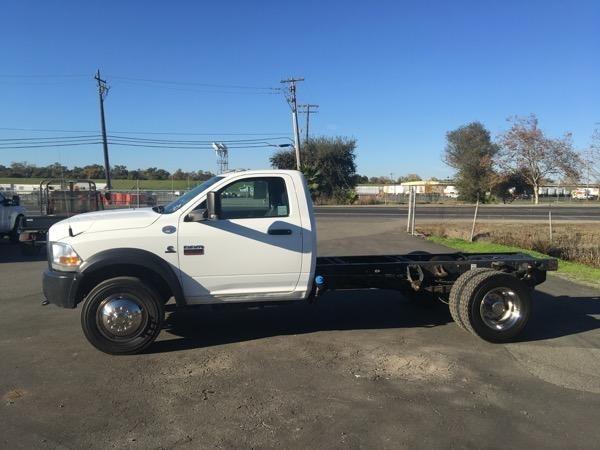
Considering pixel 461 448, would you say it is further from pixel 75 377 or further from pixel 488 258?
pixel 488 258

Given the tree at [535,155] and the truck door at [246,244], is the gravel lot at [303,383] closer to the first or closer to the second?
the truck door at [246,244]

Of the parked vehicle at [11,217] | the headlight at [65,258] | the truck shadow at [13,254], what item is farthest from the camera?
the parked vehicle at [11,217]

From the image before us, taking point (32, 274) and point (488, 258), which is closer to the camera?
point (488, 258)

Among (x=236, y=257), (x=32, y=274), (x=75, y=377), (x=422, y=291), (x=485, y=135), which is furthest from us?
(x=485, y=135)

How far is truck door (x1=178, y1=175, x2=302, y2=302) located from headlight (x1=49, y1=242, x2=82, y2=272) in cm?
111

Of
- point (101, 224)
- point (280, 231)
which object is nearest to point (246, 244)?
point (280, 231)

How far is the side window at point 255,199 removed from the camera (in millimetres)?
6062

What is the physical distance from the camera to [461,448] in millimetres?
3783

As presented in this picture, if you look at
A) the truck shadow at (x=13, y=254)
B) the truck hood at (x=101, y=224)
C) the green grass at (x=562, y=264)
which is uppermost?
the truck hood at (x=101, y=224)

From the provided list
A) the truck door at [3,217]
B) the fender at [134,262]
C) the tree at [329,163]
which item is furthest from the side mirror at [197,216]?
the tree at [329,163]

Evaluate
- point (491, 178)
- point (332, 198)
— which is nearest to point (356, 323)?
point (332, 198)

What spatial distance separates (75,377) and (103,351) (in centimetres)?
58

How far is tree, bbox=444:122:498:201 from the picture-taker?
68562 mm

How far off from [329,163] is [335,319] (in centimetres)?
5728
